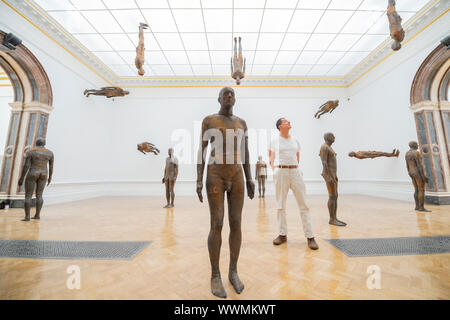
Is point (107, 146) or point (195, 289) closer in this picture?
point (195, 289)

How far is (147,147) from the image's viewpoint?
9.80 m

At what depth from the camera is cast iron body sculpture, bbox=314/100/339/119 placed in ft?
30.2

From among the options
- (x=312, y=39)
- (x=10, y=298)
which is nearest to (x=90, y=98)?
(x=10, y=298)

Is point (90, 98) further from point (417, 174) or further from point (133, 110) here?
point (417, 174)

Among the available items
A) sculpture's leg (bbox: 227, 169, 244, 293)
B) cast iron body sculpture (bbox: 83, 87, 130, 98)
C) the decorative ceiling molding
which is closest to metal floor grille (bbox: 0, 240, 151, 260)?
sculpture's leg (bbox: 227, 169, 244, 293)

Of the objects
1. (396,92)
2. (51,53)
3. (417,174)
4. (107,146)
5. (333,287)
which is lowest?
(333,287)

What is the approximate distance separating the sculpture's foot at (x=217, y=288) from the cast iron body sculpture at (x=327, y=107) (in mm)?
9874

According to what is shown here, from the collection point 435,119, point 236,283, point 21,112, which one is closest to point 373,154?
point 435,119

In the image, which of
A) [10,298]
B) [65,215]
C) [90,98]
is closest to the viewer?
[10,298]

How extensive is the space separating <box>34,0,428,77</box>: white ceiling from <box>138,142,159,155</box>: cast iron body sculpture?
3.83 metres

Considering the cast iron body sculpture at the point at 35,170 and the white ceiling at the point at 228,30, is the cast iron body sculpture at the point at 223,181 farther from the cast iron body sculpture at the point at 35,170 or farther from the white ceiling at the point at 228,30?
the white ceiling at the point at 228,30

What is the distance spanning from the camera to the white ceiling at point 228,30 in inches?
244

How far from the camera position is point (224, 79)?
10.4 meters

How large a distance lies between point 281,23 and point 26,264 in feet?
29.2
